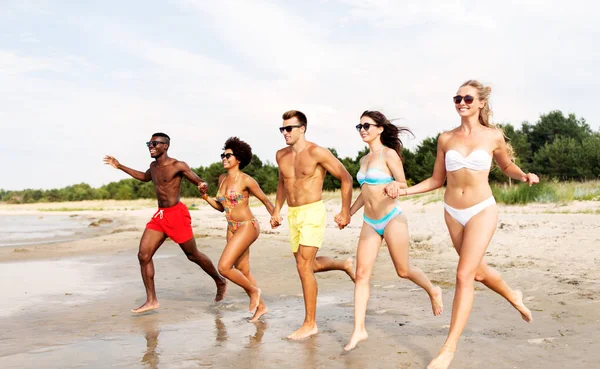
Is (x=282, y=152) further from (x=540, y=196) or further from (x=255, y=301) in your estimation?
(x=540, y=196)

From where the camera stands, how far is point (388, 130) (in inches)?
233

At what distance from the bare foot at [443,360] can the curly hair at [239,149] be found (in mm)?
3760

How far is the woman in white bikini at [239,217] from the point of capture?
687cm

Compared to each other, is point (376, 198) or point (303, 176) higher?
point (303, 176)

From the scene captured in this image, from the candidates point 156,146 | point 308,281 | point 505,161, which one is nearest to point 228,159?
point 156,146

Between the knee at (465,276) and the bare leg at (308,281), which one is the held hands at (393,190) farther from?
the bare leg at (308,281)

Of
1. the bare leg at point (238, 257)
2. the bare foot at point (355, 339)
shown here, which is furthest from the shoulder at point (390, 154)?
the bare leg at point (238, 257)

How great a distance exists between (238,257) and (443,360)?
10.3ft

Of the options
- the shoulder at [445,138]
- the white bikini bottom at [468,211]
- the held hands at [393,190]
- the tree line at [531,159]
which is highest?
the tree line at [531,159]

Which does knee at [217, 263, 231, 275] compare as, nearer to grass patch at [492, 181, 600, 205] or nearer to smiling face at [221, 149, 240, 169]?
smiling face at [221, 149, 240, 169]

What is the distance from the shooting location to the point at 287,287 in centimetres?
941

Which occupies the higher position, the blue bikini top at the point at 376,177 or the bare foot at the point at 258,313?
the blue bikini top at the point at 376,177

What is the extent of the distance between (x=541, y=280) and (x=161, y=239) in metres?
5.57

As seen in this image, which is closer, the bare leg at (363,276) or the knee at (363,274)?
the bare leg at (363,276)
